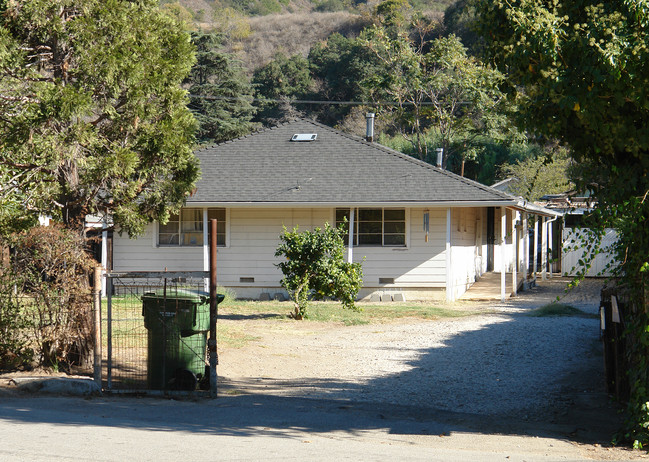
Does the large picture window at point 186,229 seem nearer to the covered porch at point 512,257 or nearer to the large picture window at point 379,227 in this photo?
the large picture window at point 379,227

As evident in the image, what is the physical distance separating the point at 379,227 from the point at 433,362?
31.3 feet

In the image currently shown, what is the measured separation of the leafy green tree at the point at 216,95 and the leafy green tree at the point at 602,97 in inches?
1402

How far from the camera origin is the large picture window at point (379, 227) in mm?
20922

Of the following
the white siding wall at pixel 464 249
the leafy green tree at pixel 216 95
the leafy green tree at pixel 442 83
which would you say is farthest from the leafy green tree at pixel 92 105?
the leafy green tree at pixel 216 95

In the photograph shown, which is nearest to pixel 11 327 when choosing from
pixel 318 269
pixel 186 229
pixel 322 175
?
pixel 318 269

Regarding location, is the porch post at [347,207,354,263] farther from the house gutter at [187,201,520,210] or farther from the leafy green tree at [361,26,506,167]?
the leafy green tree at [361,26,506,167]

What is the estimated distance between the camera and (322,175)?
2159 centimetres

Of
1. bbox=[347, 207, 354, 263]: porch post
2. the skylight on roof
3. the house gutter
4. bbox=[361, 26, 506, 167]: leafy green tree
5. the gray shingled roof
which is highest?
bbox=[361, 26, 506, 167]: leafy green tree

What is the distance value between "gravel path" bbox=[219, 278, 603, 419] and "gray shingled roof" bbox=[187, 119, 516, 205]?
459cm

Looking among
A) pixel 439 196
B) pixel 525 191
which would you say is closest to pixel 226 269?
pixel 439 196

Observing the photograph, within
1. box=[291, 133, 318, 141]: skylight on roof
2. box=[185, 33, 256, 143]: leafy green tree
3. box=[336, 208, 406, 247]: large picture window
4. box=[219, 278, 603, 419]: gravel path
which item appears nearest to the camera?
box=[219, 278, 603, 419]: gravel path

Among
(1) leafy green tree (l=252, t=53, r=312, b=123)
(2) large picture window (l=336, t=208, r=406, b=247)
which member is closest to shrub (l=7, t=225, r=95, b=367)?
(2) large picture window (l=336, t=208, r=406, b=247)

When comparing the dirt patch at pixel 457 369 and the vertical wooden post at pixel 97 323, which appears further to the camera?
the vertical wooden post at pixel 97 323

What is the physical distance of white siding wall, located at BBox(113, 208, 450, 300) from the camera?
815 inches
